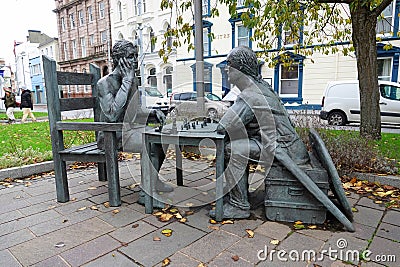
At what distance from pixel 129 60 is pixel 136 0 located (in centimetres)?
2238

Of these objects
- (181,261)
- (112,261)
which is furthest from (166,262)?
(112,261)

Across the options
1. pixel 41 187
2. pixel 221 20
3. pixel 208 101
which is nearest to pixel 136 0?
pixel 221 20

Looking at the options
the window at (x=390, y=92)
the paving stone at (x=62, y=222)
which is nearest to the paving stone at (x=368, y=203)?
the paving stone at (x=62, y=222)

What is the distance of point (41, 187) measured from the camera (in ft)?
12.2

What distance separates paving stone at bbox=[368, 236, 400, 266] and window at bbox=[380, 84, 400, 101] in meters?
9.22

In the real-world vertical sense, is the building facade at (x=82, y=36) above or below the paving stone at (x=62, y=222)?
above

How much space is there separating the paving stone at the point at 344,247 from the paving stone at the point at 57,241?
5.95 feet

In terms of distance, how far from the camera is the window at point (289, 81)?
618 inches

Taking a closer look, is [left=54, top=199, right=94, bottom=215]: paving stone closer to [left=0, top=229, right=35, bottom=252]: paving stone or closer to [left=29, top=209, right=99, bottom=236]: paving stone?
[left=29, top=209, right=99, bottom=236]: paving stone

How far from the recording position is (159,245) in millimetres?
2271

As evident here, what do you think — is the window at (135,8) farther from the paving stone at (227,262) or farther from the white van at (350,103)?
the paving stone at (227,262)

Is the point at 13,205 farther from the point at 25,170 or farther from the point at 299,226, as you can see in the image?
the point at 299,226

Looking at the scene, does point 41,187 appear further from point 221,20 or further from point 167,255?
point 221,20

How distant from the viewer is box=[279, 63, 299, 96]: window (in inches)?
618
